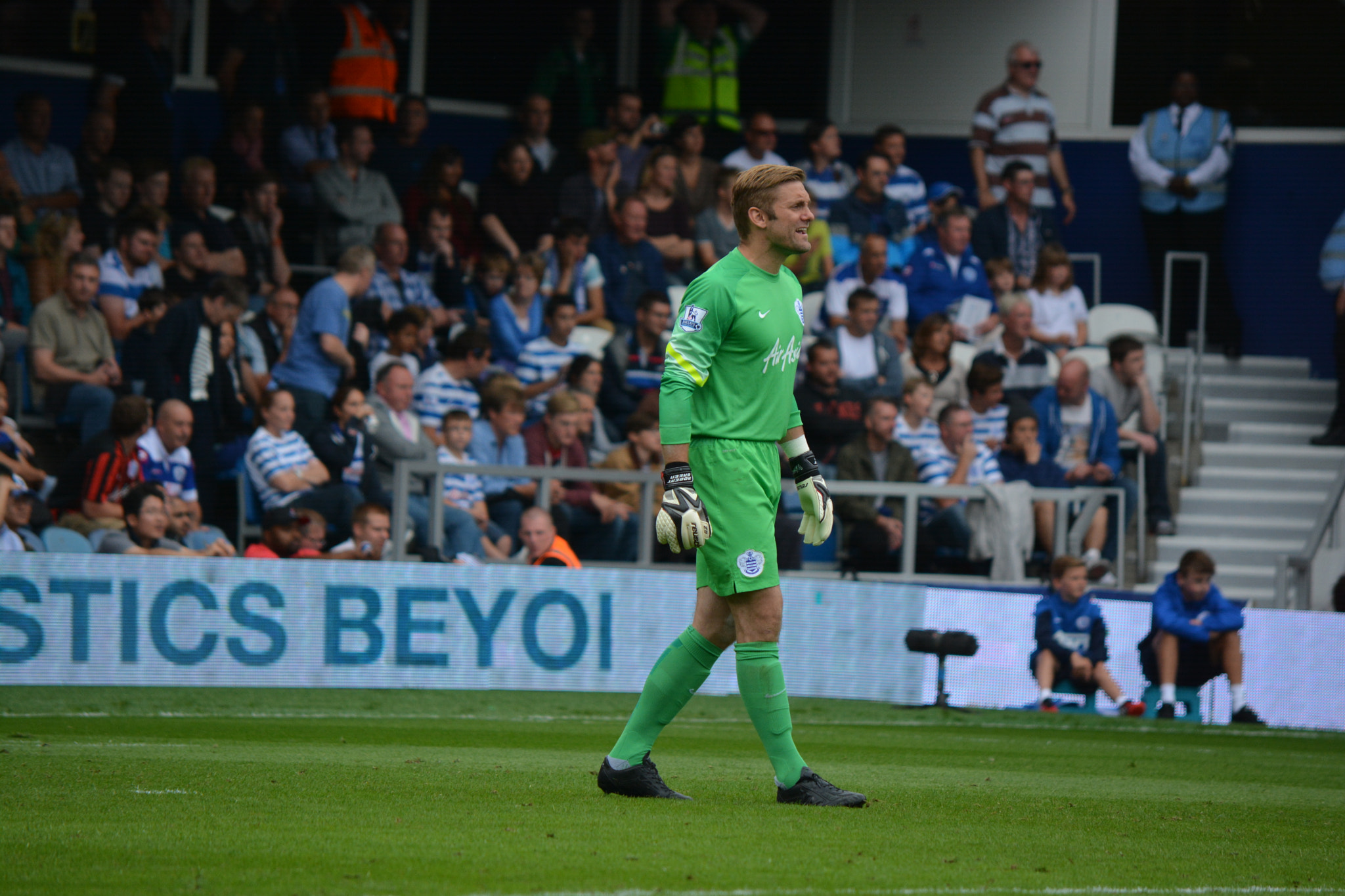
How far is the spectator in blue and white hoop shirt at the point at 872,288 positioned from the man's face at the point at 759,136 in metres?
1.41

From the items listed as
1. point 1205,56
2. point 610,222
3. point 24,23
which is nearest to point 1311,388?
point 1205,56

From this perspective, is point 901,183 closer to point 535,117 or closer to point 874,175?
point 874,175

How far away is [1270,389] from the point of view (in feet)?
58.0

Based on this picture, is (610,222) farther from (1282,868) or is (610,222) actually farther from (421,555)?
(1282,868)

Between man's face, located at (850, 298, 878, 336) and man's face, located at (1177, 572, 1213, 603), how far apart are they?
3.73 metres

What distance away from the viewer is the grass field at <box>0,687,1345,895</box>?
4371 millimetres

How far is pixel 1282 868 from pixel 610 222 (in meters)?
11.6

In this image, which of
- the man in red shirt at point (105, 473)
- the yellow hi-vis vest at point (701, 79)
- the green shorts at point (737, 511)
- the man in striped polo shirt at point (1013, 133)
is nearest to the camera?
the green shorts at point (737, 511)

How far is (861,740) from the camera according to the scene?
30.5 ft

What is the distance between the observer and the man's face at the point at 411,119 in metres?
15.8

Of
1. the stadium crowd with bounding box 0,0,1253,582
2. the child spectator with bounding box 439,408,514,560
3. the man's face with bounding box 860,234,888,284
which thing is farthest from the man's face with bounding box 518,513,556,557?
the man's face with bounding box 860,234,888,284

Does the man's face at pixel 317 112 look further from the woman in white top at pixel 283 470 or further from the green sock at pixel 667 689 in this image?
the green sock at pixel 667 689

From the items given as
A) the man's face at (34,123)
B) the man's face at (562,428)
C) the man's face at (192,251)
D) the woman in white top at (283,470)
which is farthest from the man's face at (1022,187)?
the man's face at (34,123)

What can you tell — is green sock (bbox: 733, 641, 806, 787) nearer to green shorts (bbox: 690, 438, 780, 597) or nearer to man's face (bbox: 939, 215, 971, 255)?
green shorts (bbox: 690, 438, 780, 597)
